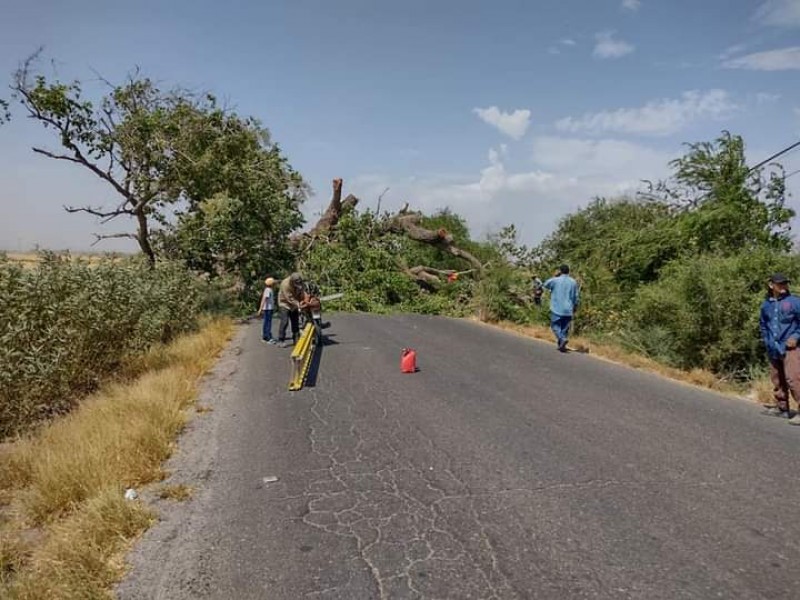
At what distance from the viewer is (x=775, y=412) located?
25.8 ft

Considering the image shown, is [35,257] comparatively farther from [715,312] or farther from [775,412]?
[715,312]

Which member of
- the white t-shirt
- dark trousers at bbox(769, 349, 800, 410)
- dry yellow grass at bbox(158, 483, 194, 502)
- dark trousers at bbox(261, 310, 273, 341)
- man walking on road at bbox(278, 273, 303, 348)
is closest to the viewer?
dry yellow grass at bbox(158, 483, 194, 502)

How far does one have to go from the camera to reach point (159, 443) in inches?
244

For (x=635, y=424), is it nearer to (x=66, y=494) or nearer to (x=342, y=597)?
(x=342, y=597)

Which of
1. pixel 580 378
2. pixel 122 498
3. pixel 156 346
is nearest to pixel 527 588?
pixel 122 498

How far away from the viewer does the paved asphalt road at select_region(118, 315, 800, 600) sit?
369cm

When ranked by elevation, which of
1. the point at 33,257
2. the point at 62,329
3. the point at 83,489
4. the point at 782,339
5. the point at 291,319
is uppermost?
the point at 33,257

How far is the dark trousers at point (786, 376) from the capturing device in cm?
754

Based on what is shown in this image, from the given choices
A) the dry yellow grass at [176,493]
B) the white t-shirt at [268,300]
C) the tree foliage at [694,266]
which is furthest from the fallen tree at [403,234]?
the dry yellow grass at [176,493]

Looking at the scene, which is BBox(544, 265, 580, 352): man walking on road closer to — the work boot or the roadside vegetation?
the roadside vegetation

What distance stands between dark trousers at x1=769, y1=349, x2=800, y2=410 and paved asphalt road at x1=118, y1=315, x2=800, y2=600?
489 mm

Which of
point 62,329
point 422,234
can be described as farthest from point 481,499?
point 422,234

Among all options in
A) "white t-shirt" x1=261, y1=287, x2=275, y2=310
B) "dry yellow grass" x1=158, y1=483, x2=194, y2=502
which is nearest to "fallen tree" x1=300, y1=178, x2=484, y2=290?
"white t-shirt" x1=261, y1=287, x2=275, y2=310

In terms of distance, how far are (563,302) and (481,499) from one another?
27.6ft
